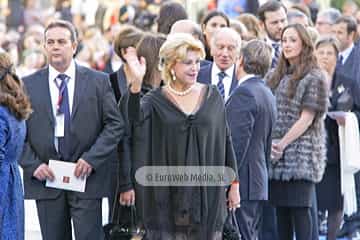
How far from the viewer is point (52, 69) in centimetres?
997

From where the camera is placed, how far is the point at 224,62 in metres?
11.0

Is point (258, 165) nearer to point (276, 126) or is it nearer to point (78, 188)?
point (276, 126)

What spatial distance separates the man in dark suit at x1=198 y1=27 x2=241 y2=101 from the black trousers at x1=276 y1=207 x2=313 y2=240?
47.6 inches

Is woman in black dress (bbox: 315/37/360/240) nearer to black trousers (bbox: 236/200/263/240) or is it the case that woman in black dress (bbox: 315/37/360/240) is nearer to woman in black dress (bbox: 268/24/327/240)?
woman in black dress (bbox: 268/24/327/240)

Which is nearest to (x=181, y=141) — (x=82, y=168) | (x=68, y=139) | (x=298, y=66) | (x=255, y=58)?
(x=82, y=168)

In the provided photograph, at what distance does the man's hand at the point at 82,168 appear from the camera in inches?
384

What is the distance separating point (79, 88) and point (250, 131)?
1478 millimetres

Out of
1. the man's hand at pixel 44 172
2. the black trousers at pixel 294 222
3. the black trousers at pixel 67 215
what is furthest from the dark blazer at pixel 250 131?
the man's hand at pixel 44 172

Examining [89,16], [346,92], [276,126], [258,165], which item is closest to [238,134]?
[258,165]

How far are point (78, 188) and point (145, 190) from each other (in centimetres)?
77

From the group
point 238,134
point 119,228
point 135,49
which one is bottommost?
point 119,228

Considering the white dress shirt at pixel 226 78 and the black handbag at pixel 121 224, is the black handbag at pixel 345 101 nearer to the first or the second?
the white dress shirt at pixel 226 78

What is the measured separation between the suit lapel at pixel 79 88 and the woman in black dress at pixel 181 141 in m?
0.72

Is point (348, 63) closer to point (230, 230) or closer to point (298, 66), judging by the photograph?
point (298, 66)
